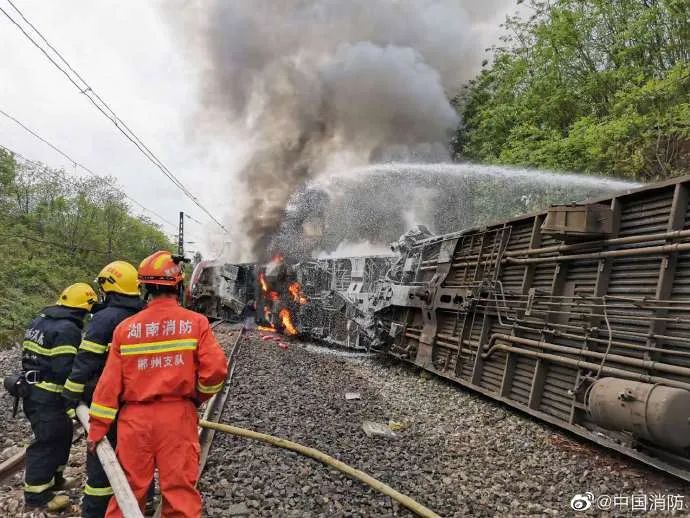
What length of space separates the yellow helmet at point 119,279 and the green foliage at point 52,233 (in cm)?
1452

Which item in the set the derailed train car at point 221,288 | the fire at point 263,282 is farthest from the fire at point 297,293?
the derailed train car at point 221,288

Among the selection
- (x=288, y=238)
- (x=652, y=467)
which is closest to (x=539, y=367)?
(x=652, y=467)

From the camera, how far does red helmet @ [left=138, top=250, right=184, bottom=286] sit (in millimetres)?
2984

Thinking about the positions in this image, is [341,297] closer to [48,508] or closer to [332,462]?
[332,462]

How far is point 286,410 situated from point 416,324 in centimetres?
455

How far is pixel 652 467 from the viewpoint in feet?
14.2

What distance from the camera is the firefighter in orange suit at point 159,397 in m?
2.73

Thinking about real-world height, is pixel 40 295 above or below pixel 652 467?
below

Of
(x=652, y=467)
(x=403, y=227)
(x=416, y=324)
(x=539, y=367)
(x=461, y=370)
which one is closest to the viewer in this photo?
(x=652, y=467)

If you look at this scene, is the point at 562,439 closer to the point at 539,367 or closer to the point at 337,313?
the point at 539,367

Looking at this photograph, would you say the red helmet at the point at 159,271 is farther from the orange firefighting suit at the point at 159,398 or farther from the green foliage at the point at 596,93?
the green foliage at the point at 596,93

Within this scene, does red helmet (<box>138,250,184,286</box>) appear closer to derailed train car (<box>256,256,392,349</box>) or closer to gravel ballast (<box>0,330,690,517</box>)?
gravel ballast (<box>0,330,690,517</box>)

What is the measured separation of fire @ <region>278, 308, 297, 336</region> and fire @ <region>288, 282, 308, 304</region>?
24.8 inches

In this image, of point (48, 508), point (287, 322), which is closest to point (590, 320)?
point (48, 508)
